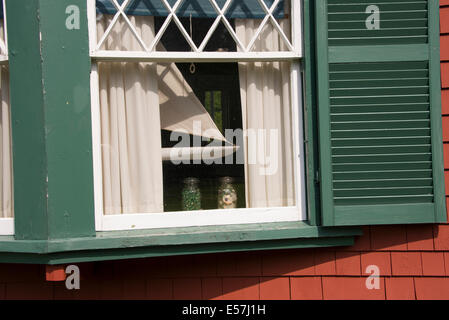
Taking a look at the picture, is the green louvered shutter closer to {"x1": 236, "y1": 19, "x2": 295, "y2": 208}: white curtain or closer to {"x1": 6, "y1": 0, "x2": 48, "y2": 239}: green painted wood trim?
{"x1": 236, "y1": 19, "x2": 295, "y2": 208}: white curtain

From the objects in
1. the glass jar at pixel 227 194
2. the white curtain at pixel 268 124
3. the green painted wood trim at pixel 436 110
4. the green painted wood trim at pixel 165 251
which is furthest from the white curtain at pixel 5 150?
the green painted wood trim at pixel 436 110

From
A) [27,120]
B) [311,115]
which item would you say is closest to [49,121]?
[27,120]

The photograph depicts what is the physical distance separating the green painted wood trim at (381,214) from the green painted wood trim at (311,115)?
15cm

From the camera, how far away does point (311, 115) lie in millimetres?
3189

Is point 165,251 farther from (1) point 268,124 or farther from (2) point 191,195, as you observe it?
(1) point 268,124

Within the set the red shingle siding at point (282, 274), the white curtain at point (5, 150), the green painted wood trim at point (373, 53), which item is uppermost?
the green painted wood trim at point (373, 53)

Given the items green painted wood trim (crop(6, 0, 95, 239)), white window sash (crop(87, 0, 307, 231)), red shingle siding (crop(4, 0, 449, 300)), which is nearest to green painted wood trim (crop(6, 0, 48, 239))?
green painted wood trim (crop(6, 0, 95, 239))

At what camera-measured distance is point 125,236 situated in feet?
9.89

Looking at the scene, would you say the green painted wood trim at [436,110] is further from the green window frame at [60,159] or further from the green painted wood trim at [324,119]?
the green painted wood trim at [324,119]

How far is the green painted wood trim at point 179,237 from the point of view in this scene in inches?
115

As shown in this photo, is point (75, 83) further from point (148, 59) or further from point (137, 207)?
point (137, 207)

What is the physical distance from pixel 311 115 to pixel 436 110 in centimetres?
75

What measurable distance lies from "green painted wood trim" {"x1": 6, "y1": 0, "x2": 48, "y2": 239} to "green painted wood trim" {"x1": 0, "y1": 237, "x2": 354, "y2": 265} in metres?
0.14

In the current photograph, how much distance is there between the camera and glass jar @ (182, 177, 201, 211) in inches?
129
